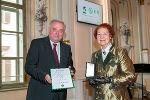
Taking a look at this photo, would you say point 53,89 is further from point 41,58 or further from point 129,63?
point 129,63

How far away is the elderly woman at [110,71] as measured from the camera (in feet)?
7.20

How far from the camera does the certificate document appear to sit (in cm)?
230

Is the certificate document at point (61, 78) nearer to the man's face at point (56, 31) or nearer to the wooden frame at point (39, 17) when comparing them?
the man's face at point (56, 31)

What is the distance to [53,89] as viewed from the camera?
7.52 ft

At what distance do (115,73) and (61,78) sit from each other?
605 millimetres

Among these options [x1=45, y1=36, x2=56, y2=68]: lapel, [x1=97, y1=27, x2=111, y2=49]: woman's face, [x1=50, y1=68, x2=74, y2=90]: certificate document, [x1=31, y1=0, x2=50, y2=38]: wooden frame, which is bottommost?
[x1=50, y1=68, x2=74, y2=90]: certificate document

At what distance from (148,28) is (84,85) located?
16.7ft

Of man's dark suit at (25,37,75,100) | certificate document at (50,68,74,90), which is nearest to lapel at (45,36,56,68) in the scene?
man's dark suit at (25,37,75,100)

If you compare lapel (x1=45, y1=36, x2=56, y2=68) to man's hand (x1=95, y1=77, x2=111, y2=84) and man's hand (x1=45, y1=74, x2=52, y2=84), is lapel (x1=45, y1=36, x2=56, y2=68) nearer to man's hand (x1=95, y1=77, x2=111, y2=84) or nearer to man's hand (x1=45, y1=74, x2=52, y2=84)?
man's hand (x1=45, y1=74, x2=52, y2=84)

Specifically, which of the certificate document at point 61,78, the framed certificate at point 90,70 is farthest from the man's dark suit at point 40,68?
the framed certificate at point 90,70

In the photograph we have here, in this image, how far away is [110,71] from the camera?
2.27 meters

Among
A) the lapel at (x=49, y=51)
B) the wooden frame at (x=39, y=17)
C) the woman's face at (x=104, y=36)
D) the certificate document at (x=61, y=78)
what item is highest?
the wooden frame at (x=39, y=17)

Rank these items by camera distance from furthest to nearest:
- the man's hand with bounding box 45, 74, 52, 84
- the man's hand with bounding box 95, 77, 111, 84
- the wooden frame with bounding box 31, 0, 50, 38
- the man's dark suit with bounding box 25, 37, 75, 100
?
the wooden frame with bounding box 31, 0, 50, 38 < the man's dark suit with bounding box 25, 37, 75, 100 < the man's hand with bounding box 45, 74, 52, 84 < the man's hand with bounding box 95, 77, 111, 84

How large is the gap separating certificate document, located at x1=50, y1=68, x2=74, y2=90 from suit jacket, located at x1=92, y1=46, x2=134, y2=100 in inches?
13.2
